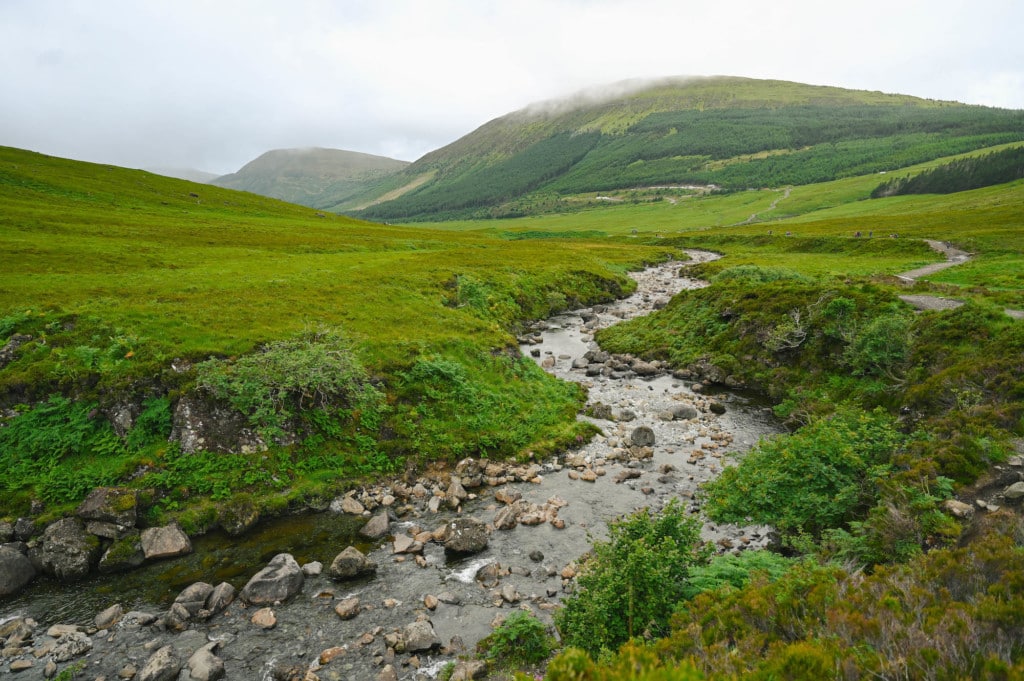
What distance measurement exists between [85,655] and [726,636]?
15441mm

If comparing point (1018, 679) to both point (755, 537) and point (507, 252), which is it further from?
point (507, 252)

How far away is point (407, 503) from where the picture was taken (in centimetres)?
1895

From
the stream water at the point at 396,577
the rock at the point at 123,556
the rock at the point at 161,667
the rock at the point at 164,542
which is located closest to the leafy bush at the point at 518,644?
the stream water at the point at 396,577

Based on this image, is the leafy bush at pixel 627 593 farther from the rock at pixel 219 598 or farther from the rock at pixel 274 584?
the rock at pixel 219 598

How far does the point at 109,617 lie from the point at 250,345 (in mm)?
13124

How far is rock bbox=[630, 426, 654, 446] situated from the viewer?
22.8 metres

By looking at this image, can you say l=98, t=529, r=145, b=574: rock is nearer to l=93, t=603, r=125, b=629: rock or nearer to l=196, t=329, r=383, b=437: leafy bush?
l=93, t=603, r=125, b=629: rock

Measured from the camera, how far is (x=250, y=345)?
23.7m

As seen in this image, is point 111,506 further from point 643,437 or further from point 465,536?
point 643,437

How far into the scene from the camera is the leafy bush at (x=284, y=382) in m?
20.0

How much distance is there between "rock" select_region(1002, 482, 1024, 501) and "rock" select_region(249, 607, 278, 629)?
18.3 meters

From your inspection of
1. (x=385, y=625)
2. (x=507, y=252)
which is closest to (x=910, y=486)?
(x=385, y=625)

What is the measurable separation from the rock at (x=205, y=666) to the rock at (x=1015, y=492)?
1875 centimetres

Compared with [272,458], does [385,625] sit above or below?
below
